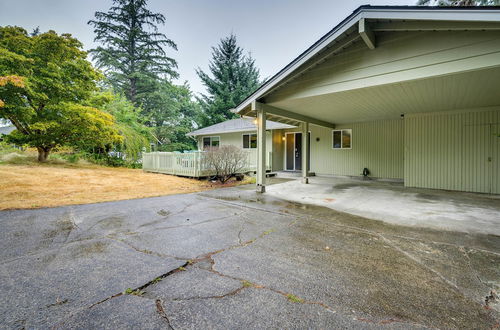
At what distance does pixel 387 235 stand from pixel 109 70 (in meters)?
25.0

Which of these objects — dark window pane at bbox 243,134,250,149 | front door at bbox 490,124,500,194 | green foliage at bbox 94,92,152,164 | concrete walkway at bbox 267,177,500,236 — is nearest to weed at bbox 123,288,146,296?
concrete walkway at bbox 267,177,500,236

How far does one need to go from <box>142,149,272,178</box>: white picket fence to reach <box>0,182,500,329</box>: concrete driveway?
17.3 ft

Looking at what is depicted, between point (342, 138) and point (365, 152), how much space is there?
4.10 feet

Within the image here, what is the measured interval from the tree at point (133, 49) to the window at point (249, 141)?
12832 mm

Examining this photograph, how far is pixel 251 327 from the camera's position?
4.71ft

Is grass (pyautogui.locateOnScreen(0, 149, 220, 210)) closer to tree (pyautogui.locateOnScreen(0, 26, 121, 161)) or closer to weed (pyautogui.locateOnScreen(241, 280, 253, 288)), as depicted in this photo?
tree (pyautogui.locateOnScreen(0, 26, 121, 161))

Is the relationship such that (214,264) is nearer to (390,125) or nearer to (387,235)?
(387,235)

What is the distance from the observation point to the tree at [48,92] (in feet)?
28.9

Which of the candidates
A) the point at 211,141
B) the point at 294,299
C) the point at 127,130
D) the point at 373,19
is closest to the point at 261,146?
the point at 373,19

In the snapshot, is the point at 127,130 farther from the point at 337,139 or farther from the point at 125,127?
the point at 337,139

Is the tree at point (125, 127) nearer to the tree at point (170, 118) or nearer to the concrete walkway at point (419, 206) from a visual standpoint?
the tree at point (170, 118)

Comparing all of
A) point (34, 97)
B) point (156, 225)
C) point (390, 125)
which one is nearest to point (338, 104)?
point (390, 125)

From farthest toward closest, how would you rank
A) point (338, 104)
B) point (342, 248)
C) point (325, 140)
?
1. point (325, 140)
2. point (338, 104)
3. point (342, 248)

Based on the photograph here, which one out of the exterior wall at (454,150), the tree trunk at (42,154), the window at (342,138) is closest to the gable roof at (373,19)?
the exterior wall at (454,150)
